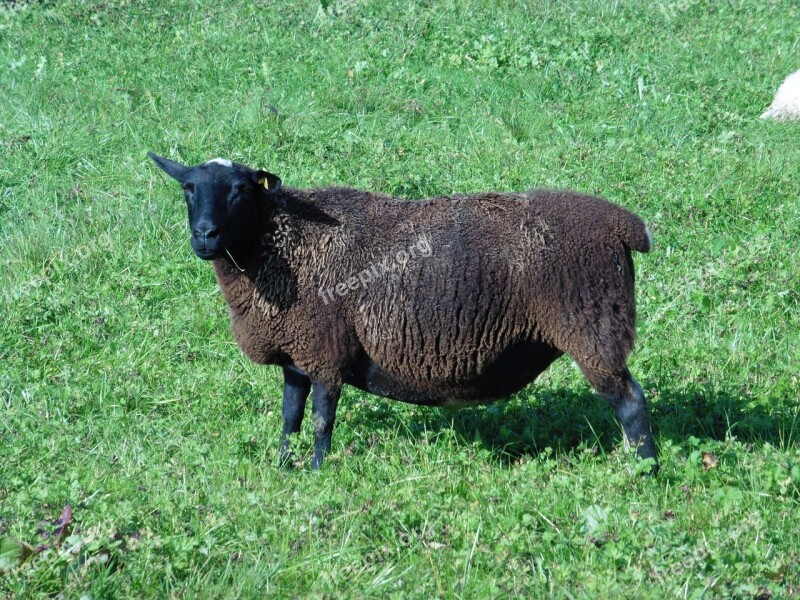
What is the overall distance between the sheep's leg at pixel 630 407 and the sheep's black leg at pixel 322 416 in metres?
1.51

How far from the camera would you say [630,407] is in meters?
5.87

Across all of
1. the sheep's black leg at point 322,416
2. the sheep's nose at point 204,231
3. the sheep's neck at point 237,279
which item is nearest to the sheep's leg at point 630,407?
the sheep's black leg at point 322,416

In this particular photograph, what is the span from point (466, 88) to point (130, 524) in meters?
7.92

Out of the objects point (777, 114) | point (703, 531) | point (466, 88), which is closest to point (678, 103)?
point (777, 114)

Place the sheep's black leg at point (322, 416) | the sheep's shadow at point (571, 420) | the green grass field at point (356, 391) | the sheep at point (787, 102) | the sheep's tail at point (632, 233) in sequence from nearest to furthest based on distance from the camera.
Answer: the green grass field at point (356, 391)
the sheep's tail at point (632, 233)
the sheep's black leg at point (322, 416)
the sheep's shadow at point (571, 420)
the sheep at point (787, 102)

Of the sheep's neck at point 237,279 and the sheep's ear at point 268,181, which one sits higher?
the sheep's ear at point 268,181

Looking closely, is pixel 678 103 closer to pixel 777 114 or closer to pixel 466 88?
pixel 777 114

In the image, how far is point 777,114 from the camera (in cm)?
1123

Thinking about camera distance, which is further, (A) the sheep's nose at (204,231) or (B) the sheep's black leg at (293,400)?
(B) the sheep's black leg at (293,400)

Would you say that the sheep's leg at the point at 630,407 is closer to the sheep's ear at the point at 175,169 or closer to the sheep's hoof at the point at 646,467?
the sheep's hoof at the point at 646,467

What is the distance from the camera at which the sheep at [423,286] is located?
5723mm

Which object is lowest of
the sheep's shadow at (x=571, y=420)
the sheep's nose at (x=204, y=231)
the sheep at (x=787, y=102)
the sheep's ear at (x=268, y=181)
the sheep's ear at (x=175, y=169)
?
the sheep's shadow at (x=571, y=420)

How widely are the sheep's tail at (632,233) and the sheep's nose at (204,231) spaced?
2272 millimetres

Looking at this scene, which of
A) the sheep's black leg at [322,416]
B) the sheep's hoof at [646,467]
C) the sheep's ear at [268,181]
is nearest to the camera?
the sheep's hoof at [646,467]
